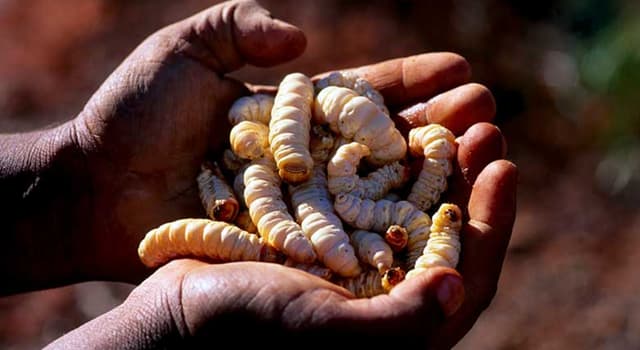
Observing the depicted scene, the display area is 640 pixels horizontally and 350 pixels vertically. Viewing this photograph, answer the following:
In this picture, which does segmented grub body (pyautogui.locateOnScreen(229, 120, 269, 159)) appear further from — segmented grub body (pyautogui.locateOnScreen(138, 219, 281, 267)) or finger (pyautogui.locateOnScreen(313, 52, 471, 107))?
finger (pyautogui.locateOnScreen(313, 52, 471, 107))

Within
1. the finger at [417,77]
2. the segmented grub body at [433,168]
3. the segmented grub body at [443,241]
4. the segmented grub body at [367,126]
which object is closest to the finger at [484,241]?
the segmented grub body at [443,241]

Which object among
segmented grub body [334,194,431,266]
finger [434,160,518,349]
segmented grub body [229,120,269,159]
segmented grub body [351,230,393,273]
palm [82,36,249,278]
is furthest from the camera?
palm [82,36,249,278]

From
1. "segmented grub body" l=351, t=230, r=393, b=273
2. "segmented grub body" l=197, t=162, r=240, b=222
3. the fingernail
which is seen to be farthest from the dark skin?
the fingernail

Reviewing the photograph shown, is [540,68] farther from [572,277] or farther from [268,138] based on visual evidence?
[268,138]

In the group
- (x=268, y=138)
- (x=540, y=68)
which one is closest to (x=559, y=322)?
(x=540, y=68)

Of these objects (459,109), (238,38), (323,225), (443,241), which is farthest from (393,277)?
(238,38)

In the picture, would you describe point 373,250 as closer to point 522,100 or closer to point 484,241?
point 484,241

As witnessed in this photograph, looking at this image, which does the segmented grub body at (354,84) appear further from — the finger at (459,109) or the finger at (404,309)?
the finger at (404,309)

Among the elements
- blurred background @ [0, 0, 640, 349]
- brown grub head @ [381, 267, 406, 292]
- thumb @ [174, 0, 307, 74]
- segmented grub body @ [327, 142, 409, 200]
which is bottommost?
blurred background @ [0, 0, 640, 349]
